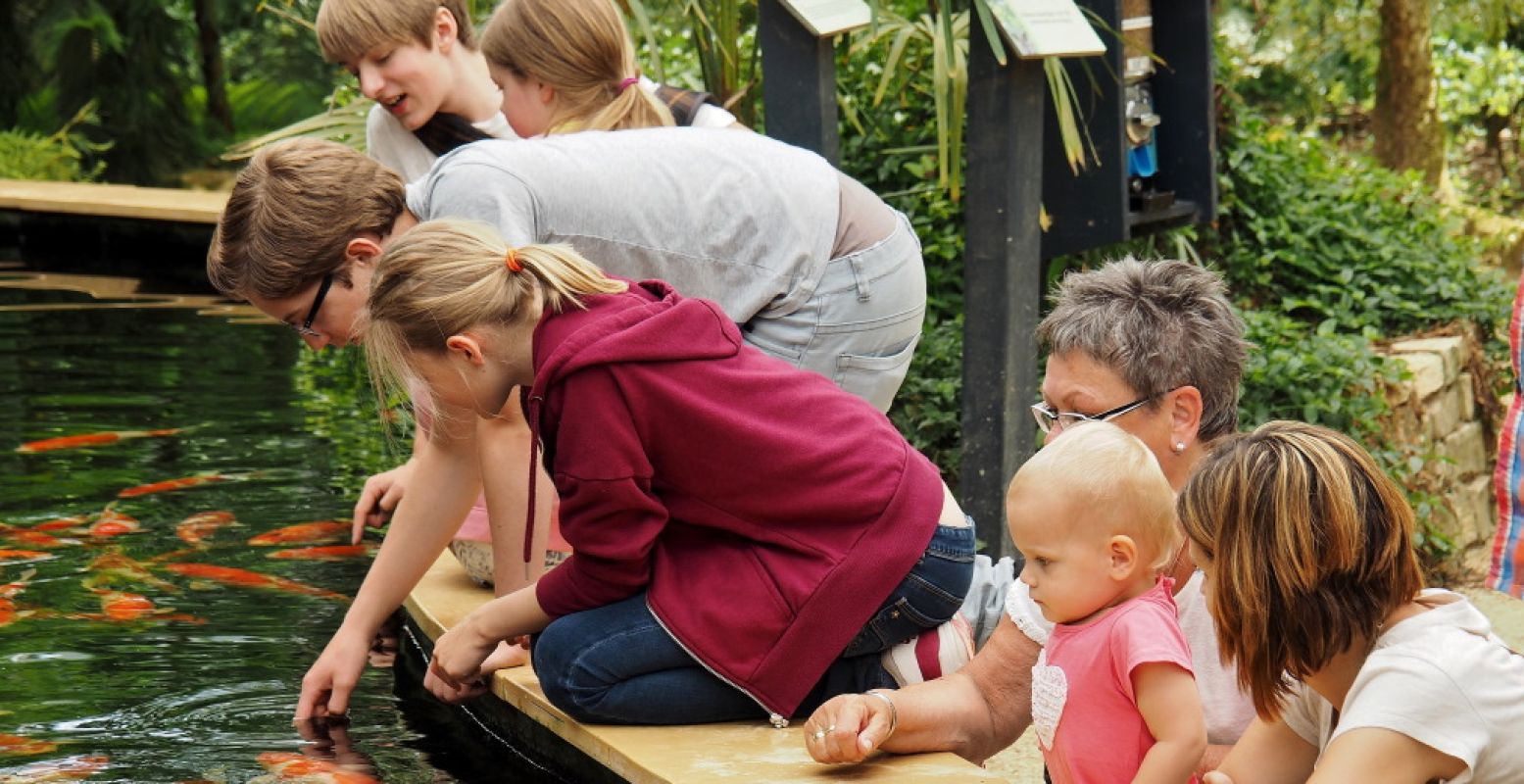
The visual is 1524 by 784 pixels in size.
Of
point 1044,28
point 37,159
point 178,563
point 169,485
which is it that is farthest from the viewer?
point 37,159

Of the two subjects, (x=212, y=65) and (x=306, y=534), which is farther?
(x=212, y=65)

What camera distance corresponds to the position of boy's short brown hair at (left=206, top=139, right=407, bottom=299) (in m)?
3.14

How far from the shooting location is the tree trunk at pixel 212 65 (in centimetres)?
1664

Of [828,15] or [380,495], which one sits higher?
[828,15]

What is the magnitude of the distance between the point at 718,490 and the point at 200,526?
240 centimetres

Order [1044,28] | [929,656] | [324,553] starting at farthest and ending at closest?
1. [324,553]
2. [1044,28]
3. [929,656]

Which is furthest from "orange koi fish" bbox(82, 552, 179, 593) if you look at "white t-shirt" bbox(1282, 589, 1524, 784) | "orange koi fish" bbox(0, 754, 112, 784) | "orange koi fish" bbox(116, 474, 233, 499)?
"white t-shirt" bbox(1282, 589, 1524, 784)

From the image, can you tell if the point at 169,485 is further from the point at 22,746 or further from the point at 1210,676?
the point at 1210,676

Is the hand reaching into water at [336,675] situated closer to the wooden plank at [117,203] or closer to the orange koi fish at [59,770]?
the orange koi fish at [59,770]

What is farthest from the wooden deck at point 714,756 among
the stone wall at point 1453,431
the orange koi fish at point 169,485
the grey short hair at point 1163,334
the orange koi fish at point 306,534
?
the stone wall at point 1453,431

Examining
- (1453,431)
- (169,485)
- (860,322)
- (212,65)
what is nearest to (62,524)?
(169,485)

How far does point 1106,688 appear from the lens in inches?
97.0

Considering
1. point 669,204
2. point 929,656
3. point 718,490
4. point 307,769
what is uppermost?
point 669,204

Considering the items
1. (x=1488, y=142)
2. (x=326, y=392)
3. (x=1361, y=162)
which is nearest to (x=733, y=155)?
(x=326, y=392)
